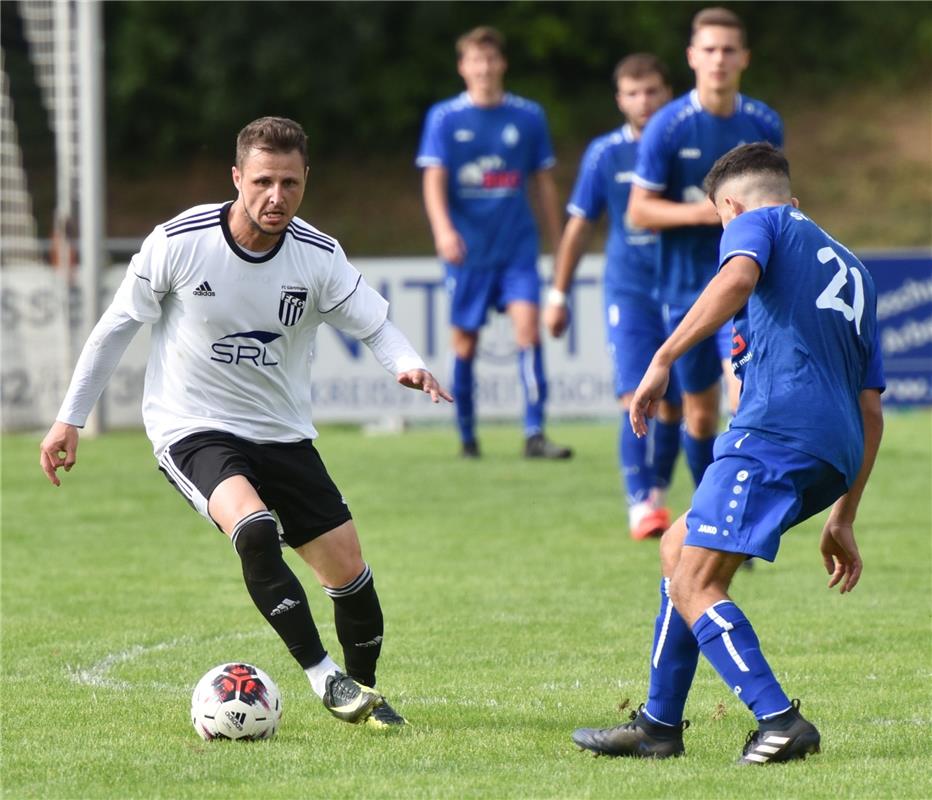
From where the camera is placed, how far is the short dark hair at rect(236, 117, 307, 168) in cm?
539

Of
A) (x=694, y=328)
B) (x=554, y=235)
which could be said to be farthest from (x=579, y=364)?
(x=694, y=328)

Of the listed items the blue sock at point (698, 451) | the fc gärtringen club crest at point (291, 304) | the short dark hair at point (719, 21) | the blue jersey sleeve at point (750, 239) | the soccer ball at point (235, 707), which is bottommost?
the soccer ball at point (235, 707)

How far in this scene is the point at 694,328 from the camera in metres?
4.57

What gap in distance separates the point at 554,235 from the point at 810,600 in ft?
16.9

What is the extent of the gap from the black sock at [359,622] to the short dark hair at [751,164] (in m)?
1.74

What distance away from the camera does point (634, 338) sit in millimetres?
9188

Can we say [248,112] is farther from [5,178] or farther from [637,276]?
[637,276]

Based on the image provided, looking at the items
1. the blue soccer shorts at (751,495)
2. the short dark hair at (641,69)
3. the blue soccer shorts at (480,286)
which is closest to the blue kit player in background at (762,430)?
the blue soccer shorts at (751,495)

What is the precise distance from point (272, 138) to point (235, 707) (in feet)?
5.87

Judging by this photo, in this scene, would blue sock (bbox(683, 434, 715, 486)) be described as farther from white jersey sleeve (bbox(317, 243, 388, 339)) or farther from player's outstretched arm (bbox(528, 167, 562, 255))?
player's outstretched arm (bbox(528, 167, 562, 255))

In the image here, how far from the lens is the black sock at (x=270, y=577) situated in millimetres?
5164

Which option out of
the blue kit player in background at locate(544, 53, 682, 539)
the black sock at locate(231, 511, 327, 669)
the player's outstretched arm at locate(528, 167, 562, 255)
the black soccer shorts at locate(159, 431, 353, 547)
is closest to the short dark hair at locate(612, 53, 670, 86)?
the blue kit player in background at locate(544, 53, 682, 539)

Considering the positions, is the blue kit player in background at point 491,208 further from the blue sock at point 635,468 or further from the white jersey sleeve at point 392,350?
the white jersey sleeve at point 392,350

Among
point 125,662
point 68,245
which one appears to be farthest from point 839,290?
point 68,245
